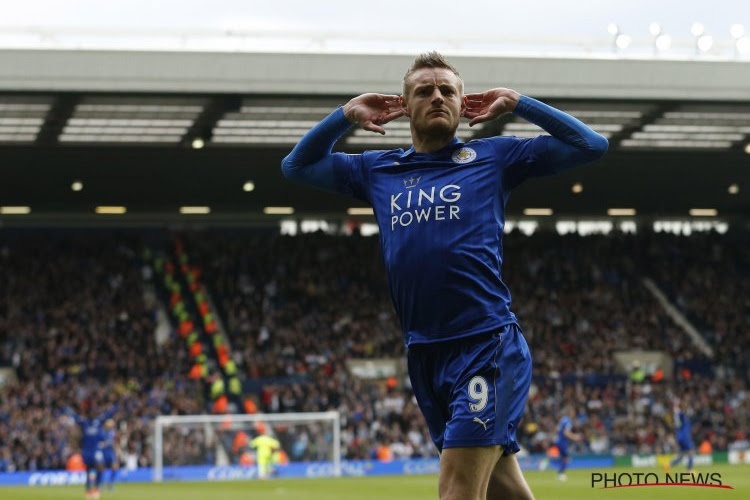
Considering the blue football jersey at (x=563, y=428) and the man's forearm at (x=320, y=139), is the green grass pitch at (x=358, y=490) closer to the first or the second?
the blue football jersey at (x=563, y=428)

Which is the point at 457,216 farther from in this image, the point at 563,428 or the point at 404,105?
the point at 563,428

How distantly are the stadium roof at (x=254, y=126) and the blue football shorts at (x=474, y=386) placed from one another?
2308 cm

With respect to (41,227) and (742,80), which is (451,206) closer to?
(742,80)

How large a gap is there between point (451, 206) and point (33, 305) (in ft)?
108

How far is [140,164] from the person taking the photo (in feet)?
118

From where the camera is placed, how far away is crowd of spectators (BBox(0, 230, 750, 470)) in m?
33.2

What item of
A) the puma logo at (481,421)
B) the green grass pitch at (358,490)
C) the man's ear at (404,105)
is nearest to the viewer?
the puma logo at (481,421)

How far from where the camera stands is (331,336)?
1492 inches

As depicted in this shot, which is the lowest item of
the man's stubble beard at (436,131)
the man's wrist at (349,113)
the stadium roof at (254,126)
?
the man's stubble beard at (436,131)

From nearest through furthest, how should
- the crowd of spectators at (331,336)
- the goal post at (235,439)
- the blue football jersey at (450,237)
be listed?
the blue football jersey at (450,237) → the goal post at (235,439) → the crowd of spectators at (331,336)

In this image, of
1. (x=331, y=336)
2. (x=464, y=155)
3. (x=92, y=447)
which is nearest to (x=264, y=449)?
(x=331, y=336)

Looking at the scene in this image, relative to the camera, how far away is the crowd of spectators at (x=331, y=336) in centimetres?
3325

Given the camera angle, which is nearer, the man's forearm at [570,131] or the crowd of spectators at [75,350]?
the man's forearm at [570,131]

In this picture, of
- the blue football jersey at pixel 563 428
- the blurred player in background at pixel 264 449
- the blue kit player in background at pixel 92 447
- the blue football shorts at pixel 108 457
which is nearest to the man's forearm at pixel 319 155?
the blue kit player in background at pixel 92 447
